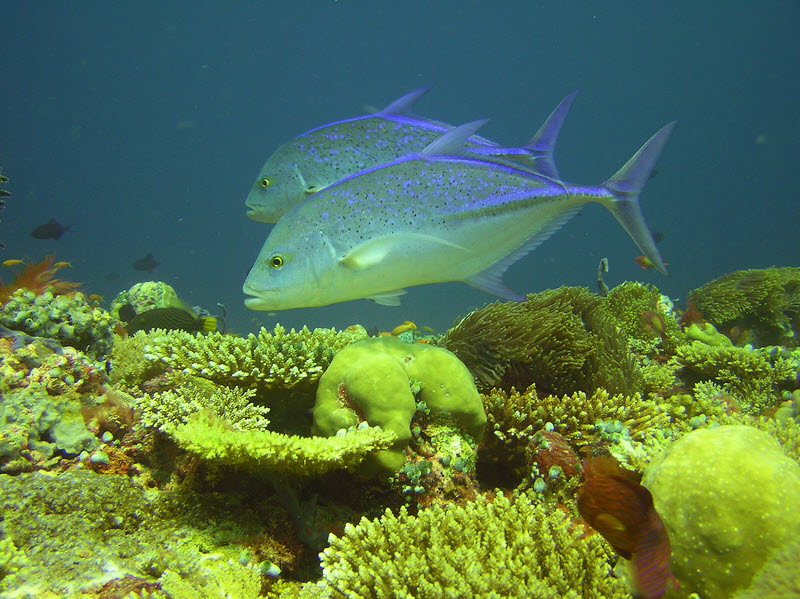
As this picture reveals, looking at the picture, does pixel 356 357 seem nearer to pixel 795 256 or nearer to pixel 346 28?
pixel 346 28

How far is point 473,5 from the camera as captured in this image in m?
76.9

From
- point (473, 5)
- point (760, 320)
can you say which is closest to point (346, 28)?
point (473, 5)

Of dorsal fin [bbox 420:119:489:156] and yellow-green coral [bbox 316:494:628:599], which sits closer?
yellow-green coral [bbox 316:494:628:599]

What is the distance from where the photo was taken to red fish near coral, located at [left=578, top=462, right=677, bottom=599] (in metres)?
1.61

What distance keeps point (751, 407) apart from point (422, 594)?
462cm

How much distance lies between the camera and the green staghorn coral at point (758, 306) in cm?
743

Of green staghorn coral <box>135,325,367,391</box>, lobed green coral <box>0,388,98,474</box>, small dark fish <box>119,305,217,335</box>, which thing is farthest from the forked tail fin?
small dark fish <box>119,305,217,335</box>

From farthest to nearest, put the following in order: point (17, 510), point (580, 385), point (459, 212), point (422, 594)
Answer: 1. point (580, 385)
2. point (459, 212)
3. point (17, 510)
4. point (422, 594)

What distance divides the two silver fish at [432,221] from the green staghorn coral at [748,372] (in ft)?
9.08

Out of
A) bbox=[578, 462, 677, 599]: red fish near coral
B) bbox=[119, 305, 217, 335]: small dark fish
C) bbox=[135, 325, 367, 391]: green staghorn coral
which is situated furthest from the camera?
bbox=[119, 305, 217, 335]: small dark fish

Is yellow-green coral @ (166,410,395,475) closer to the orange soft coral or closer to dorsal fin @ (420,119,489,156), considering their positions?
dorsal fin @ (420,119,489,156)

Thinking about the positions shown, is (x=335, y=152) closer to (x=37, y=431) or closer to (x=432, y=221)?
(x=432, y=221)

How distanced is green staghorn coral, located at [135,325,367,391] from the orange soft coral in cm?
263

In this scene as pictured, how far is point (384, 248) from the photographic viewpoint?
2.63 metres
